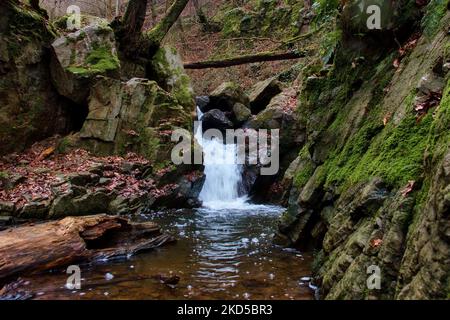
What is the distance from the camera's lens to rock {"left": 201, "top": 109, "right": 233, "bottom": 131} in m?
18.6

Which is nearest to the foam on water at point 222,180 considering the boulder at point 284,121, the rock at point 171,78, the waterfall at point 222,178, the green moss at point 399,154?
the waterfall at point 222,178

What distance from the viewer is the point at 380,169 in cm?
474

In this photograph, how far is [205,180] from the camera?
15094 mm

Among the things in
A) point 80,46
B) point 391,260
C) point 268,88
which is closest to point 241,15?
point 268,88

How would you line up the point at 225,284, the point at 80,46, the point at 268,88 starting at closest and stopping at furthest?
the point at 225,284
the point at 80,46
the point at 268,88

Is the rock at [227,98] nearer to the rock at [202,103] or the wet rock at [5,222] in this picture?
the rock at [202,103]

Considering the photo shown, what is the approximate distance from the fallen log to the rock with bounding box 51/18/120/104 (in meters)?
7.25

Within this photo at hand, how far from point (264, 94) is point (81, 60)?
32.6 feet

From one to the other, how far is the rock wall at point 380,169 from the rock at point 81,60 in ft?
26.7

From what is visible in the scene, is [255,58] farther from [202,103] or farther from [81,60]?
[81,60]

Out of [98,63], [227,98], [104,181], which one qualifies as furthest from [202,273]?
[227,98]

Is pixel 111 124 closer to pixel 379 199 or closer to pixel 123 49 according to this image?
pixel 123 49

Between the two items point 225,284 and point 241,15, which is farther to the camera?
point 241,15

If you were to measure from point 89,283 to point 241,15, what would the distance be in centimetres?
2787
